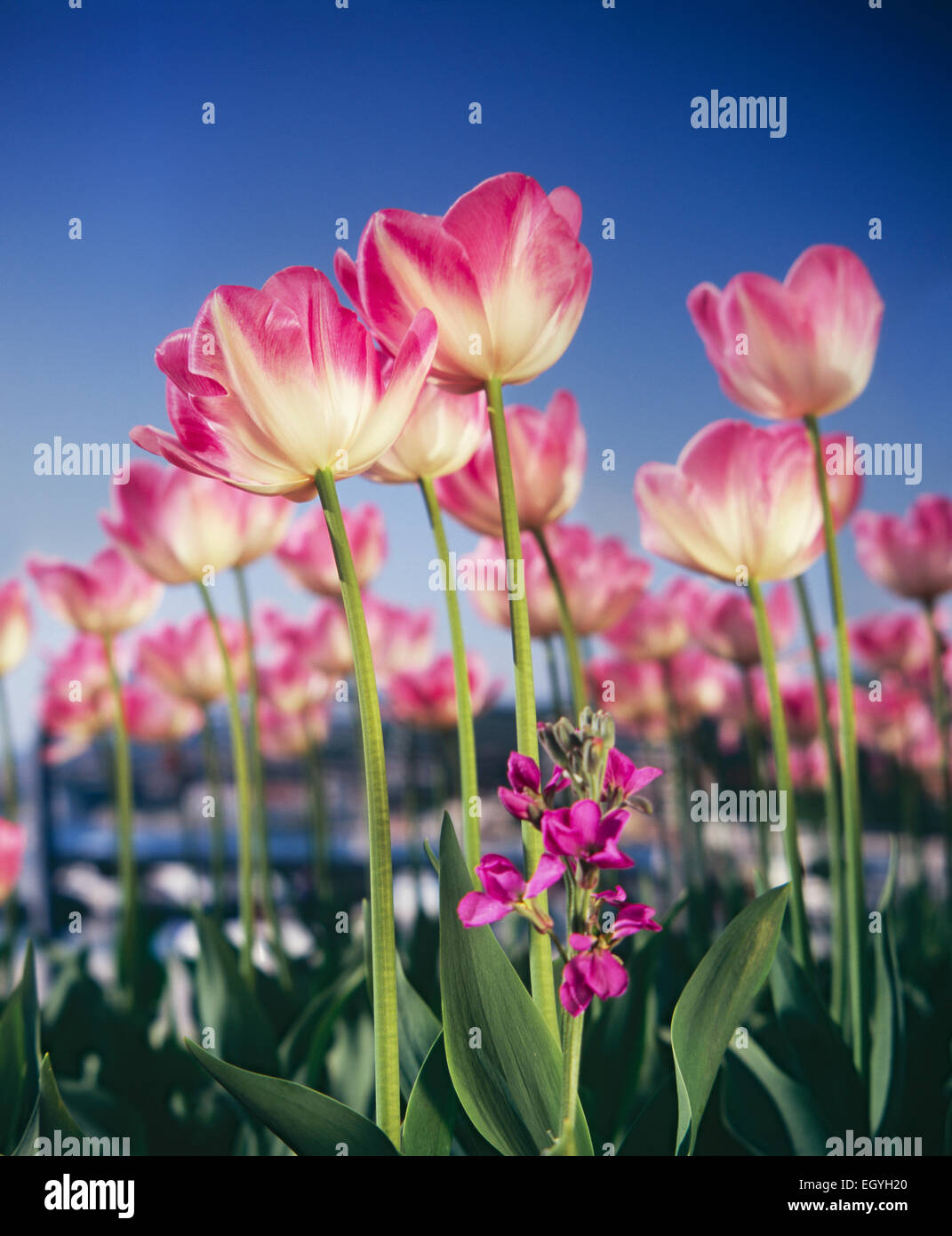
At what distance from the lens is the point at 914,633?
834 mm

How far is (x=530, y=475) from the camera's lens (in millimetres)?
607

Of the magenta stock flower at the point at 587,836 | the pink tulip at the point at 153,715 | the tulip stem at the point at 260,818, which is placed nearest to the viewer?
the magenta stock flower at the point at 587,836

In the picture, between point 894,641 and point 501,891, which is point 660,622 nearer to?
point 894,641

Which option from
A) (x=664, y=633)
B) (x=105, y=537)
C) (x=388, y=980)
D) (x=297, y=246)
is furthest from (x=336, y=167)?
(x=388, y=980)

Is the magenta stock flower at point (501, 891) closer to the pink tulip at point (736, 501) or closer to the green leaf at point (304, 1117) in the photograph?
the green leaf at point (304, 1117)

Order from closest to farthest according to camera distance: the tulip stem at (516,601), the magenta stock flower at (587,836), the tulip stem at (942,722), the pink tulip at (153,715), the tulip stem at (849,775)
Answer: the magenta stock flower at (587,836) < the tulip stem at (516,601) < the tulip stem at (849,775) < the tulip stem at (942,722) < the pink tulip at (153,715)

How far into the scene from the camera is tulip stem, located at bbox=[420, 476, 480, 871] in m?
0.54

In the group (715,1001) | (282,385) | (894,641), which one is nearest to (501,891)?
(715,1001)

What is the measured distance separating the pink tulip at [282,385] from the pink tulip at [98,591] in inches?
15.1

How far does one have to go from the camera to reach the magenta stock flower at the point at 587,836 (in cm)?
36

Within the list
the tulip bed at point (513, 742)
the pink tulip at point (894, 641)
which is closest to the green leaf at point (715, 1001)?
the tulip bed at point (513, 742)

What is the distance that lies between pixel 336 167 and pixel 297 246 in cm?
7

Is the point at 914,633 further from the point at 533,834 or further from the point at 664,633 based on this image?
the point at 533,834

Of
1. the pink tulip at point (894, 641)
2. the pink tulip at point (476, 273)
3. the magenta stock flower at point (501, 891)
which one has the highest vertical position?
the pink tulip at point (476, 273)
